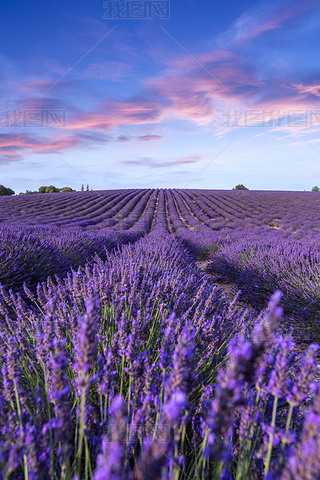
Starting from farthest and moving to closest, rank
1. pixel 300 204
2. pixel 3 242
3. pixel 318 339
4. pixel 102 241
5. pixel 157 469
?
pixel 300 204 → pixel 102 241 → pixel 3 242 → pixel 318 339 → pixel 157 469

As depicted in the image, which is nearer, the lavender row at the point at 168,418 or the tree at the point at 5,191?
the lavender row at the point at 168,418

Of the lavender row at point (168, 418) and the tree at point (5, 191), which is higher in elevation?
the tree at point (5, 191)

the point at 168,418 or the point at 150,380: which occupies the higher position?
the point at 168,418

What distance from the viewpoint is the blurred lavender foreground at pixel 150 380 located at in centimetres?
61

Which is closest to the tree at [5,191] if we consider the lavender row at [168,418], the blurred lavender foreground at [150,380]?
the blurred lavender foreground at [150,380]

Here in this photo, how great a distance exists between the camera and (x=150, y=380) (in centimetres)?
102

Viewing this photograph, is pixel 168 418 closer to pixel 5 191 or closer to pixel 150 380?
pixel 150 380

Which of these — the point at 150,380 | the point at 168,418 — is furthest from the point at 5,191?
the point at 168,418

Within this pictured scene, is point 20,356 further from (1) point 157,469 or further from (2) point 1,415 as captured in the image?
(1) point 157,469

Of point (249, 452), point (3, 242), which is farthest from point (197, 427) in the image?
point (3, 242)

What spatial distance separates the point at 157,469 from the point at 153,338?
1.59 m

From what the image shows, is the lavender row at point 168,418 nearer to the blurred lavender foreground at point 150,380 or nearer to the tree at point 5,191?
the blurred lavender foreground at point 150,380

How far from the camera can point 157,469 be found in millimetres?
434

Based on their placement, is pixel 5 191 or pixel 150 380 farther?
pixel 5 191
